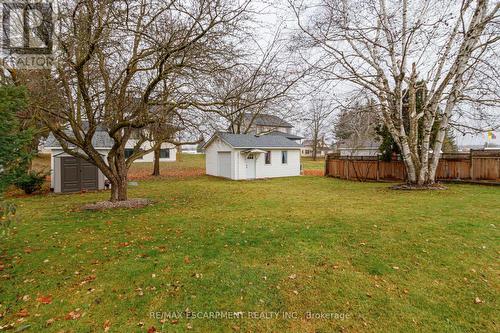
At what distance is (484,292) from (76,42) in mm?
8889

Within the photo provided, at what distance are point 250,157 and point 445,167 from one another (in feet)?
39.3

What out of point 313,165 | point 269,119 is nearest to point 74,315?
point 269,119

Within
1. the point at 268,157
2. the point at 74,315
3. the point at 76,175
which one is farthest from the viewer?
the point at 268,157

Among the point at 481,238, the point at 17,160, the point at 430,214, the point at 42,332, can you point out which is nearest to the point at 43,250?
the point at 17,160

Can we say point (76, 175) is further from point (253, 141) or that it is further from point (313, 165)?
point (313, 165)

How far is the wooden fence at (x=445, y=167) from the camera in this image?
41.1 feet

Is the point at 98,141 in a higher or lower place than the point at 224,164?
higher

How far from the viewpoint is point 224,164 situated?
63.2ft

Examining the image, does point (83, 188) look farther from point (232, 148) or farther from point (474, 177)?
point (474, 177)

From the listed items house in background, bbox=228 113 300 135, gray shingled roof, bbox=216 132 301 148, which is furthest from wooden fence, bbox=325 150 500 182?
house in background, bbox=228 113 300 135

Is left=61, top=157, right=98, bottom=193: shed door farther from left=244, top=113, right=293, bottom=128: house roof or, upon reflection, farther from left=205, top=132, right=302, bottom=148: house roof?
left=244, top=113, right=293, bottom=128: house roof

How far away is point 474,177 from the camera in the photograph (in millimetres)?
12938

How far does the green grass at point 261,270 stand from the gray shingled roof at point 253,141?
456 inches

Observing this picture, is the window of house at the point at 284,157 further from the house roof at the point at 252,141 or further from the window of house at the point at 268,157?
the window of house at the point at 268,157
